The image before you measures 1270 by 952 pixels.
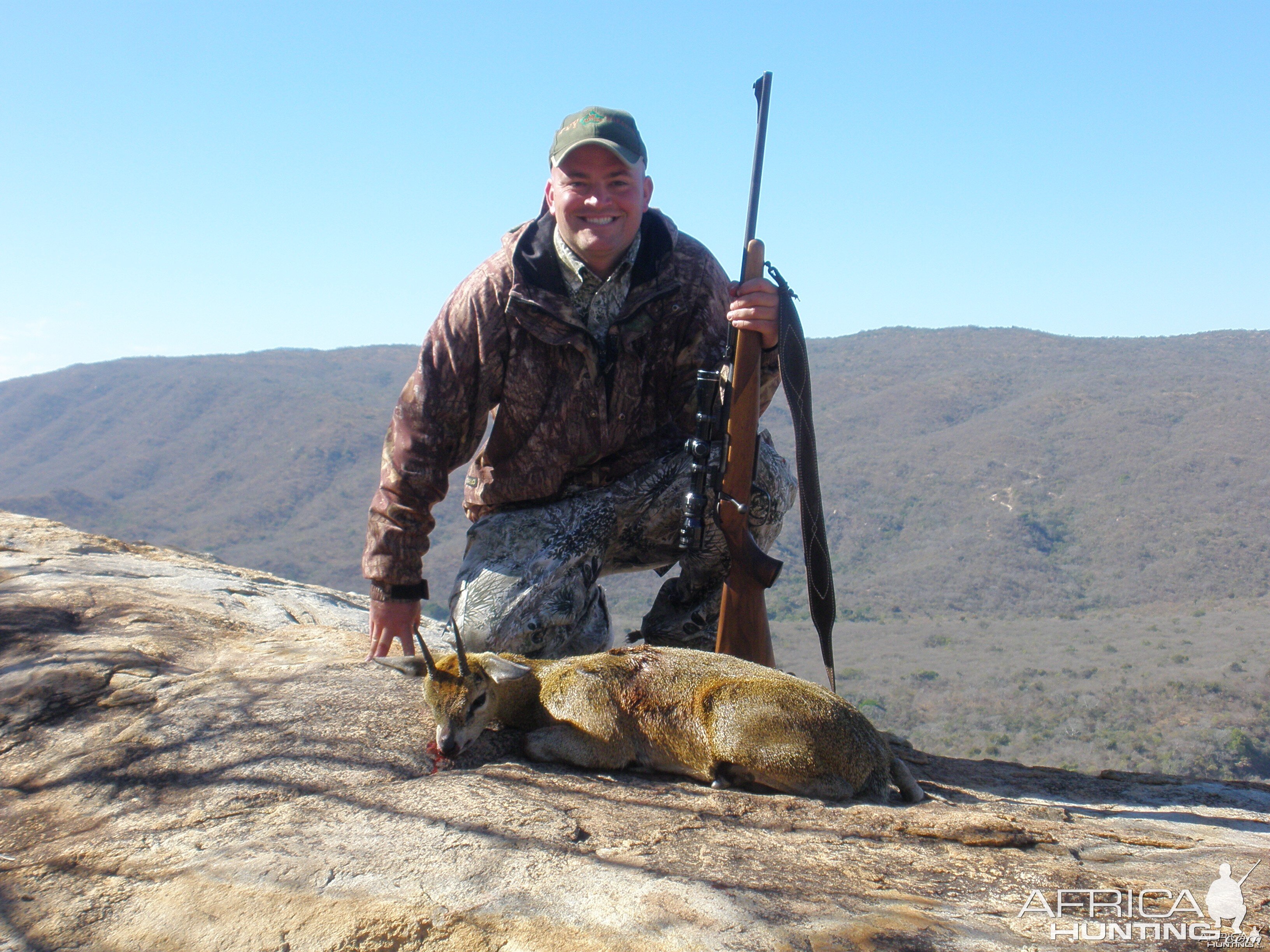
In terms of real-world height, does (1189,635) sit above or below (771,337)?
below

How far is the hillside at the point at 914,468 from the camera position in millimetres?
24234

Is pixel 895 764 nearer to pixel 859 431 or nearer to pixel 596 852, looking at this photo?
pixel 596 852

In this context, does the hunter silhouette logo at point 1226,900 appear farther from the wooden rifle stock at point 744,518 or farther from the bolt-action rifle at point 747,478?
the wooden rifle stock at point 744,518

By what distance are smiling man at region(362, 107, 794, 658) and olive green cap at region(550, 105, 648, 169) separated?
0.01 meters

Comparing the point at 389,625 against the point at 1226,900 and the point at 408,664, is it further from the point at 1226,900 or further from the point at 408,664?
the point at 1226,900

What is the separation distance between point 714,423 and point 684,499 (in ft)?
2.39

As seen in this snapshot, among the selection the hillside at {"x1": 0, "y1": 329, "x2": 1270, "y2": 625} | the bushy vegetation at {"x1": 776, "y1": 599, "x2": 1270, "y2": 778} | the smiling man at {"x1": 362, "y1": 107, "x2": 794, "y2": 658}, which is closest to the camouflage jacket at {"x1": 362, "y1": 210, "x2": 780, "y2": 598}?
the smiling man at {"x1": 362, "y1": 107, "x2": 794, "y2": 658}

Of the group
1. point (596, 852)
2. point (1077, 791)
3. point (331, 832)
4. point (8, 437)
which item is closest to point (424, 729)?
point (331, 832)

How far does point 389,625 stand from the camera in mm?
5176

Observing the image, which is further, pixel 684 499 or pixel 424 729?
pixel 684 499

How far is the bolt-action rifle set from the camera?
16.0 ft

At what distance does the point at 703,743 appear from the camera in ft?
12.6

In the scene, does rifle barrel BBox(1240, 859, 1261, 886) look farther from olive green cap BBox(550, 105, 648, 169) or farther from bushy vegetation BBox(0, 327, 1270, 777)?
bushy vegetation BBox(0, 327, 1270, 777)

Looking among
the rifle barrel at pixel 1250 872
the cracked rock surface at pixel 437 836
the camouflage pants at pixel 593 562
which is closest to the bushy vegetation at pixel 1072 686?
the camouflage pants at pixel 593 562
